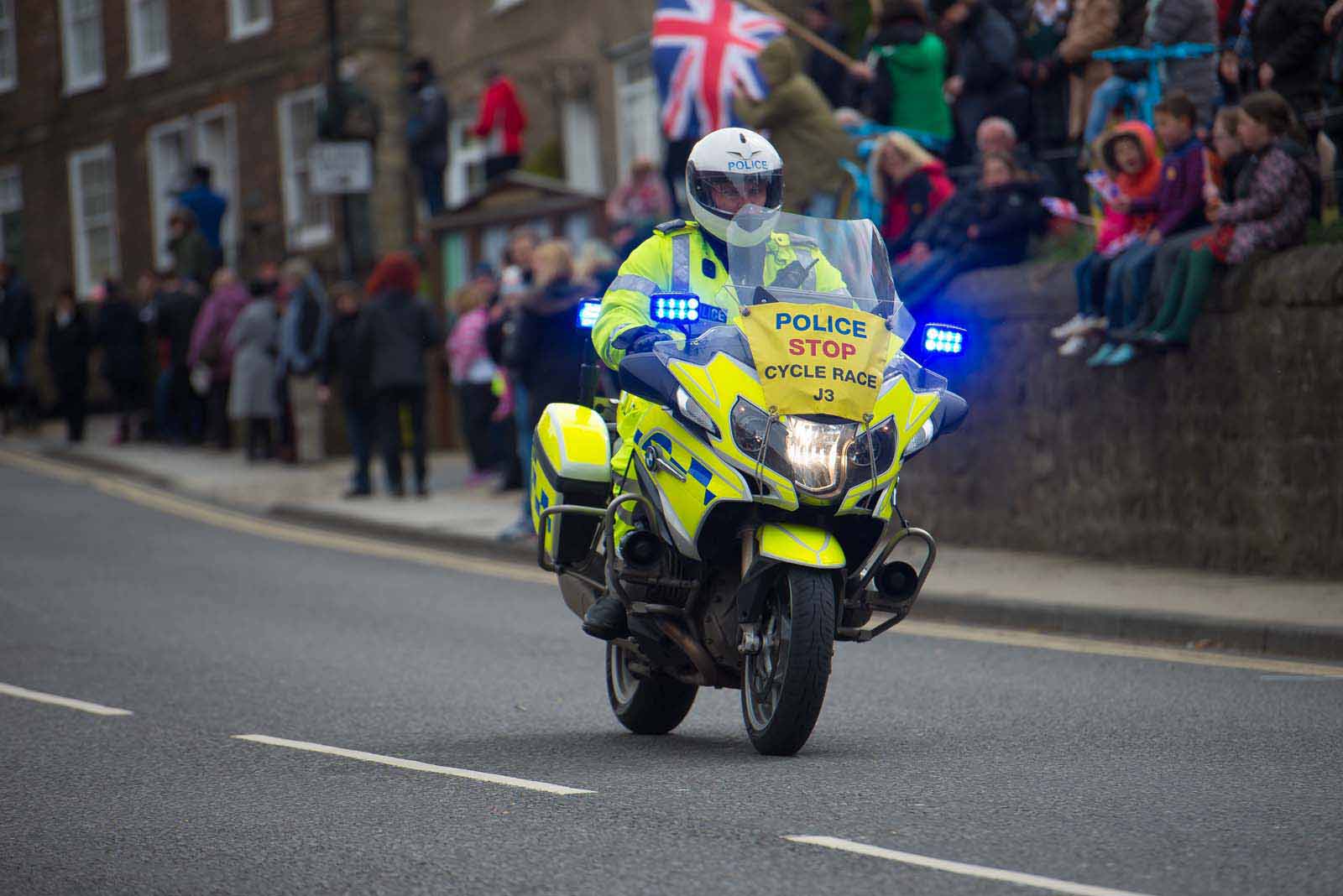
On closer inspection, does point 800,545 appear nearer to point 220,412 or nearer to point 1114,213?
point 1114,213

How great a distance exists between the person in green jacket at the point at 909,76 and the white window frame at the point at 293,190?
17335mm

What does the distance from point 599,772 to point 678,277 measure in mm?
1793

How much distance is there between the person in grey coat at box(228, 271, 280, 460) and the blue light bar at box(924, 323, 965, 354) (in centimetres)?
1680

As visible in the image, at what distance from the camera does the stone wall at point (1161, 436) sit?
12.3m

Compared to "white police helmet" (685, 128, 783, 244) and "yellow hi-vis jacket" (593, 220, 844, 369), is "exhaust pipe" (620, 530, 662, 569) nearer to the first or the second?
"yellow hi-vis jacket" (593, 220, 844, 369)

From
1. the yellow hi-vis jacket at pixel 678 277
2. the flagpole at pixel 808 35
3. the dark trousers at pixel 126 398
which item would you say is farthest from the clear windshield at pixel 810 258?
the dark trousers at pixel 126 398

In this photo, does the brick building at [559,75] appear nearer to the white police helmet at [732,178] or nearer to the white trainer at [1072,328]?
the white trainer at [1072,328]

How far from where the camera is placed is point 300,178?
33.6 metres

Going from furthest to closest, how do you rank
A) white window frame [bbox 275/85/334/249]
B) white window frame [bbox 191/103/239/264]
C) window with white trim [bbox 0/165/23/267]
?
window with white trim [bbox 0/165/23/267], white window frame [bbox 191/103/239/264], white window frame [bbox 275/85/334/249]

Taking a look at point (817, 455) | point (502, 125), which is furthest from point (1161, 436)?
point (502, 125)

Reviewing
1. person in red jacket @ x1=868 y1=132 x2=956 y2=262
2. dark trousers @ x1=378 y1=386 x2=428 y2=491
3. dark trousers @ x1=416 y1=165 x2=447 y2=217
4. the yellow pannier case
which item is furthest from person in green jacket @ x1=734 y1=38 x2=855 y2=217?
dark trousers @ x1=416 y1=165 x2=447 y2=217

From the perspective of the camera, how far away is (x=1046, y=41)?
54.2ft

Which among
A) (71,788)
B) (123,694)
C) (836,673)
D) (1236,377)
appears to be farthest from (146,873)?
(1236,377)

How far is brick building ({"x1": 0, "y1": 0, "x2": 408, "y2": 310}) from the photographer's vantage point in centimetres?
3247
